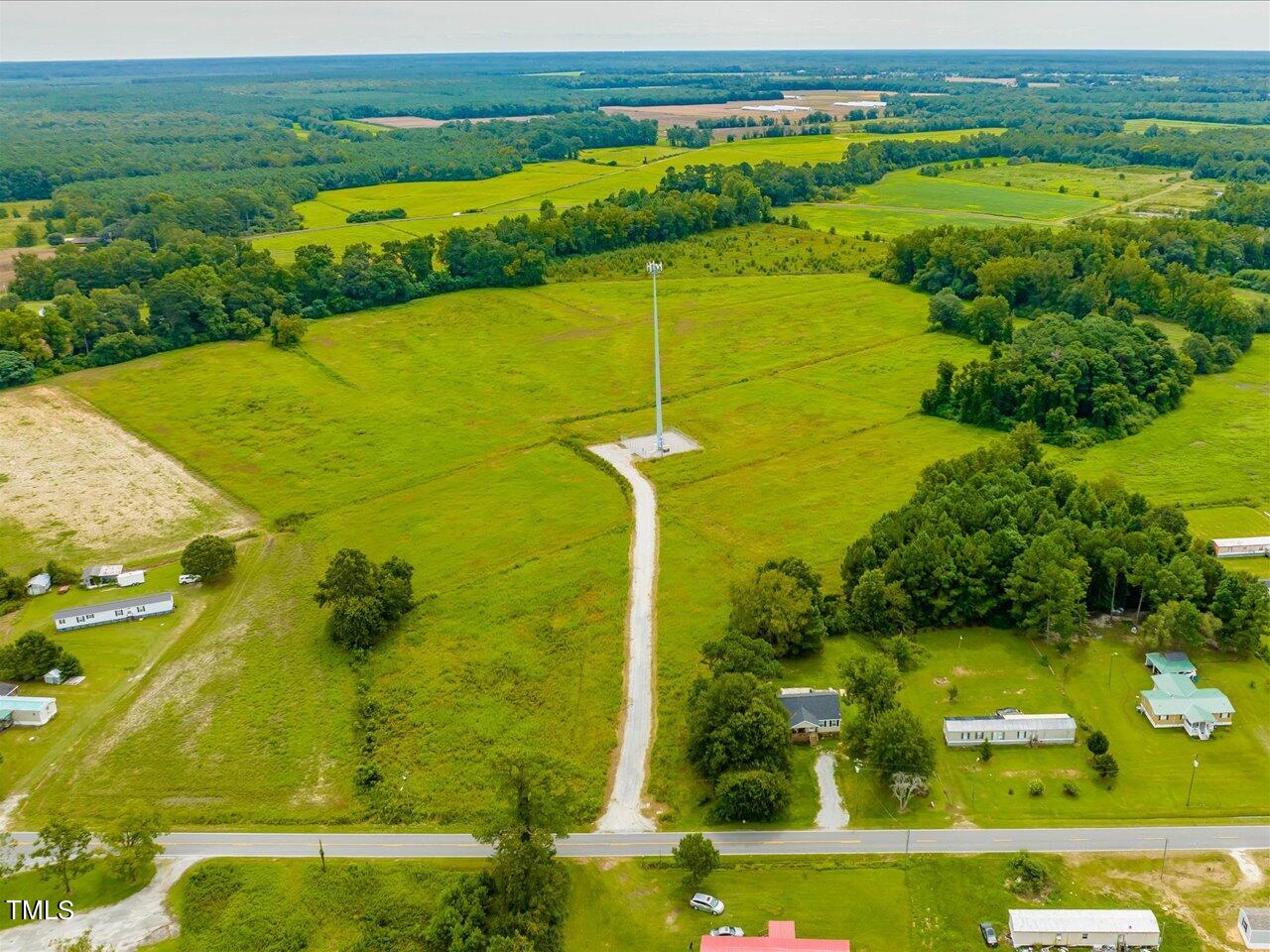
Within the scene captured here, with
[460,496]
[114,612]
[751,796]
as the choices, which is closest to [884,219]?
[460,496]

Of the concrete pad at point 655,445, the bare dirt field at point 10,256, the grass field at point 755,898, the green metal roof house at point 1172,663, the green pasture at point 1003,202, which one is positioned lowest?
the grass field at point 755,898

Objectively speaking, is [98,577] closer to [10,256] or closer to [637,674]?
[637,674]

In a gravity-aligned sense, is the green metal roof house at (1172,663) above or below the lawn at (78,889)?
above

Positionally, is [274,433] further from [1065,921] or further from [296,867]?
[1065,921]

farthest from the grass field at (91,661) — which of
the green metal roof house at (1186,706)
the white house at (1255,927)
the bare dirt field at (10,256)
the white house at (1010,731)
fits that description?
the bare dirt field at (10,256)

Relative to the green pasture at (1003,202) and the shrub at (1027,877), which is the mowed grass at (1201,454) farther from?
the green pasture at (1003,202)

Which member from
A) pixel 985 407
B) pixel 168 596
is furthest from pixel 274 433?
pixel 985 407
